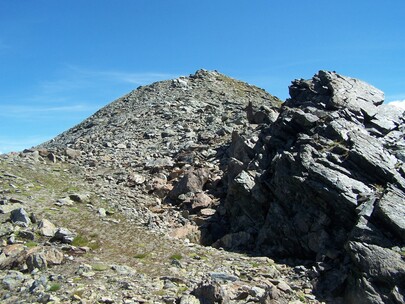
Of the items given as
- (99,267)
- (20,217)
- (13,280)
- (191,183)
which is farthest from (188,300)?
(191,183)

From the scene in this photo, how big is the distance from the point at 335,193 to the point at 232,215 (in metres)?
8.15

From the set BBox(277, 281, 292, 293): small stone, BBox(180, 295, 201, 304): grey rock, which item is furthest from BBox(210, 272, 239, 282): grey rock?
BBox(180, 295, 201, 304): grey rock

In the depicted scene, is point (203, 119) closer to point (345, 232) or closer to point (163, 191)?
point (163, 191)

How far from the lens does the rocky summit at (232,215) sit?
1662 centimetres

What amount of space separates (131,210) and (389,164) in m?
16.5

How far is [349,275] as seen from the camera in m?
17.8

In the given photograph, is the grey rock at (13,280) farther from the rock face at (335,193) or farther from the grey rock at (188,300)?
the rock face at (335,193)

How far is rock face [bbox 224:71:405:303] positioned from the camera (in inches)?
694

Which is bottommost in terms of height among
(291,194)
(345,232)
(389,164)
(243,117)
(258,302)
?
(258,302)

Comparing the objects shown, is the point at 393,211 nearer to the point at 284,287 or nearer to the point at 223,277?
the point at 284,287

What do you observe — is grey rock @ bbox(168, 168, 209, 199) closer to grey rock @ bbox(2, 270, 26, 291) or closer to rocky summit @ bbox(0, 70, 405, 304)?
rocky summit @ bbox(0, 70, 405, 304)

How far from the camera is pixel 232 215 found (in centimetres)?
2675

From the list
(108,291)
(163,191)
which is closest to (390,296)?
(108,291)

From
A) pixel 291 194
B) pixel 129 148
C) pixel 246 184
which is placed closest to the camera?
pixel 291 194
